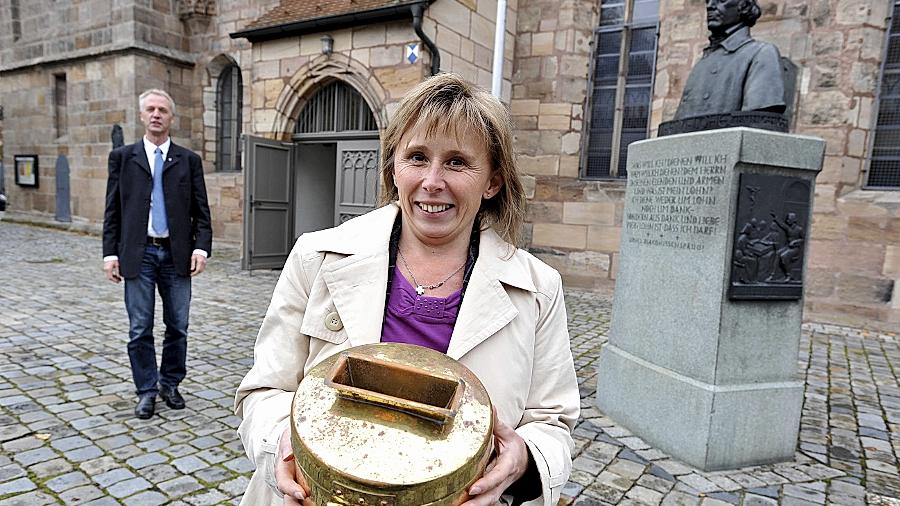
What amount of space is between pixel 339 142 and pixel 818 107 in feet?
23.1

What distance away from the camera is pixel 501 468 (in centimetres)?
94

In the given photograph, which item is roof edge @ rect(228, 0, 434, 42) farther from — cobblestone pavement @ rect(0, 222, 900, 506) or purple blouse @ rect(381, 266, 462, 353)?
purple blouse @ rect(381, 266, 462, 353)

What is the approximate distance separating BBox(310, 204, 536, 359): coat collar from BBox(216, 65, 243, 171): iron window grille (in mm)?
14113

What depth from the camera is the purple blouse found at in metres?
1.26

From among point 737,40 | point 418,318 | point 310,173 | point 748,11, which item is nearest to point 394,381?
point 418,318

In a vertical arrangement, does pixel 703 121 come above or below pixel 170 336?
above

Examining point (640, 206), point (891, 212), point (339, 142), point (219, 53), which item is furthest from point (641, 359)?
point (219, 53)

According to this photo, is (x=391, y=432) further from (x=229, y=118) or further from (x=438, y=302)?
(x=229, y=118)

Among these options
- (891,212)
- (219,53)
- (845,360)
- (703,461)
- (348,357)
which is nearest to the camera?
(348,357)

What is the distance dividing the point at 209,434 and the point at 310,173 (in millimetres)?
8174

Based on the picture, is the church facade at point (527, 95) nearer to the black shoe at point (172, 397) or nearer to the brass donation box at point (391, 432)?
the brass donation box at point (391, 432)

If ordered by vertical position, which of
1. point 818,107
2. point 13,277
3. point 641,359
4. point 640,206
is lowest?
point 13,277

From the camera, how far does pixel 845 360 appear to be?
18.9 ft

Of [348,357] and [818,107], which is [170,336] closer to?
[348,357]
